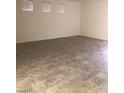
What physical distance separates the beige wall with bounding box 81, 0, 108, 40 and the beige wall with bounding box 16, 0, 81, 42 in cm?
44

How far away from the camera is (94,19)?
25.6 ft

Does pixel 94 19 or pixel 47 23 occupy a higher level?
pixel 94 19

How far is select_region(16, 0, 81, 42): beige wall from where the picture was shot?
6027 millimetres

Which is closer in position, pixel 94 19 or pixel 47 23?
pixel 47 23

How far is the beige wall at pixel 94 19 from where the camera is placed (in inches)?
284

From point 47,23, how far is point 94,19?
9.45 ft

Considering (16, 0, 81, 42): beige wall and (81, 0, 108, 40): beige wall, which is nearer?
(16, 0, 81, 42): beige wall

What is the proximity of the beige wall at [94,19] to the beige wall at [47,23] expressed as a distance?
0.44m
